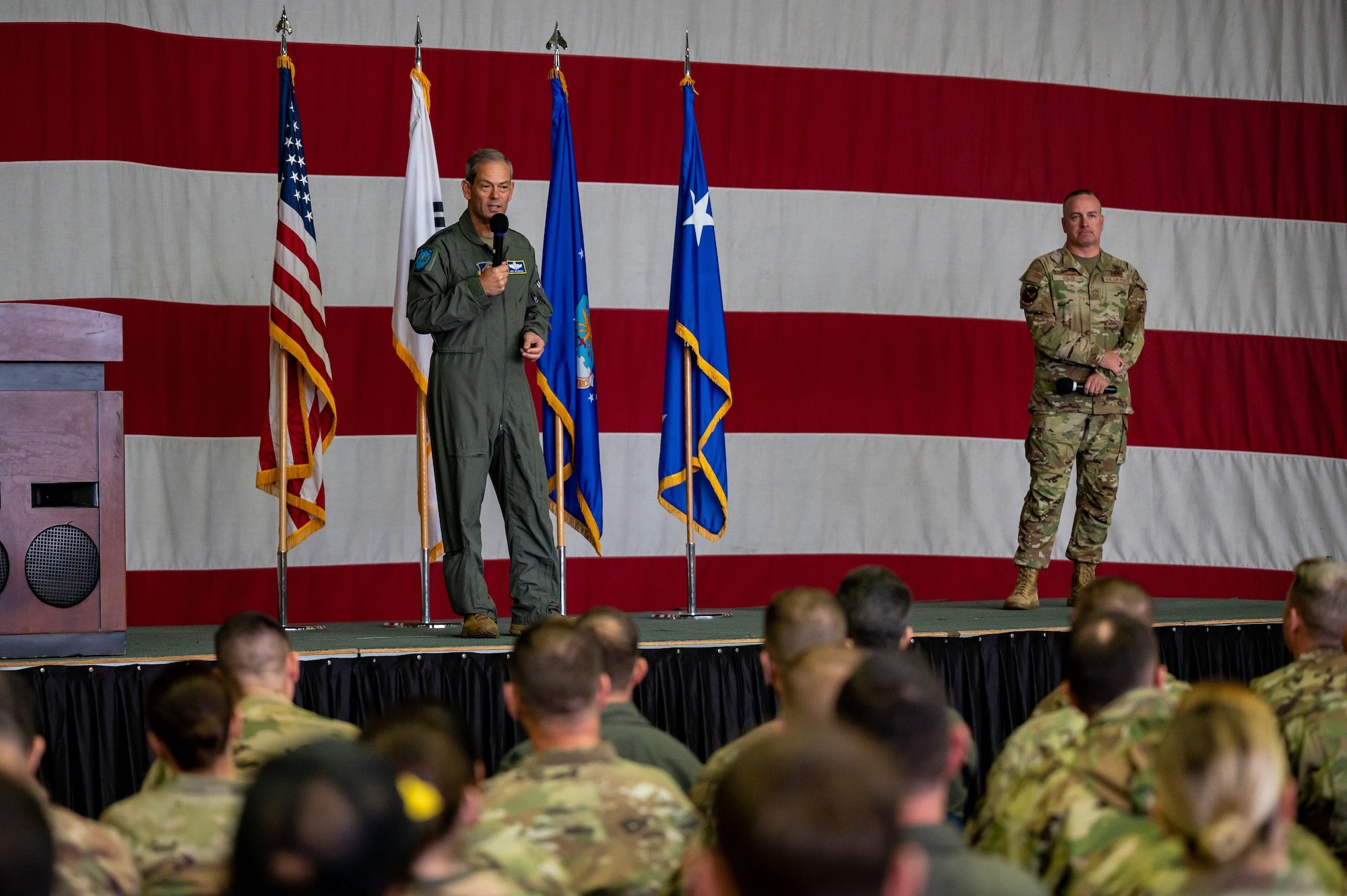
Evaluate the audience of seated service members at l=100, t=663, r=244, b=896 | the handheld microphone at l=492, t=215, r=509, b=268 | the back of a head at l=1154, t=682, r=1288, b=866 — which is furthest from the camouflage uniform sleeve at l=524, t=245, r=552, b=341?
the back of a head at l=1154, t=682, r=1288, b=866

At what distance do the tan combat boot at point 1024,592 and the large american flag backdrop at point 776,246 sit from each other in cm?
91

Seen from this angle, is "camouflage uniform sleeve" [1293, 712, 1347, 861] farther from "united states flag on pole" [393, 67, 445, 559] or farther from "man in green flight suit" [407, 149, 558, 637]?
"united states flag on pole" [393, 67, 445, 559]

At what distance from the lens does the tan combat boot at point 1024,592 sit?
5.30 m

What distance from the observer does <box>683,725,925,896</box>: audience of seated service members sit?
0.95m

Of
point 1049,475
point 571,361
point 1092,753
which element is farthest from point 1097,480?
point 1092,753

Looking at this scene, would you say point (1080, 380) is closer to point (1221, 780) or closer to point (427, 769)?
point (1221, 780)

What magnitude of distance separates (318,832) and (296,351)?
4.03 metres

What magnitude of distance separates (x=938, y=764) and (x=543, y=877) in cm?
43

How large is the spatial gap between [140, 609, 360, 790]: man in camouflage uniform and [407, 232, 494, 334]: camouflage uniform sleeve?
177 centimetres

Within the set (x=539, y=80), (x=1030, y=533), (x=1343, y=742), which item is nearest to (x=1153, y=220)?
(x=1030, y=533)

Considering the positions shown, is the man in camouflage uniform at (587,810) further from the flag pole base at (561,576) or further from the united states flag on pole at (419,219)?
the united states flag on pole at (419,219)

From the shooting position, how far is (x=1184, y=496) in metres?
6.43

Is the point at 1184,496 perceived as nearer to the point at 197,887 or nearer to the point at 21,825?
the point at 197,887

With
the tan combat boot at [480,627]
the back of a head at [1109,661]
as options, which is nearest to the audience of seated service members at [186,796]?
the back of a head at [1109,661]
